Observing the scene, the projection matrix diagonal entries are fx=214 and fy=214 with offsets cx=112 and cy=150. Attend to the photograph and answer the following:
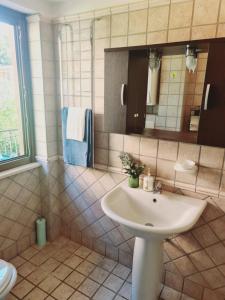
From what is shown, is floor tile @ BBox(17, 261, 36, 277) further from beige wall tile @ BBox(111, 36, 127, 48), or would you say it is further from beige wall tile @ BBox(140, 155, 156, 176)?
beige wall tile @ BBox(111, 36, 127, 48)

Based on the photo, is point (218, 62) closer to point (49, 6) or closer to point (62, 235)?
point (49, 6)

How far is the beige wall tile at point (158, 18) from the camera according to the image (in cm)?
136

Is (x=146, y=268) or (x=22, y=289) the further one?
(x=22, y=289)

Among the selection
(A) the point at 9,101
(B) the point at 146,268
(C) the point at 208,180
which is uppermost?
(A) the point at 9,101

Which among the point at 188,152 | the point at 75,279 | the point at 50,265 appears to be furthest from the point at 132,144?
the point at 50,265

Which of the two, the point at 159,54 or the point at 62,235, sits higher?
the point at 159,54

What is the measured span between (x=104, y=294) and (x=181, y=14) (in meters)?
2.03

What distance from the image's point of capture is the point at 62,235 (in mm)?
2312

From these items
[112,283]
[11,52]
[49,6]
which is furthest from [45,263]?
[49,6]

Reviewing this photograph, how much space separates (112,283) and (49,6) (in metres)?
2.31

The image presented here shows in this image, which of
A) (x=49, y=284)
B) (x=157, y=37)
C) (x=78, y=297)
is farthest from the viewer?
(x=49, y=284)

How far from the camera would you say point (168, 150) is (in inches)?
59.8

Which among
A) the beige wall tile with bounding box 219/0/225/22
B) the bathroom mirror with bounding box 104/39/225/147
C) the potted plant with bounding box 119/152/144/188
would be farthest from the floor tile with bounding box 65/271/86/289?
the beige wall tile with bounding box 219/0/225/22

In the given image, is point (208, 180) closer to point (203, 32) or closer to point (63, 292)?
point (203, 32)
